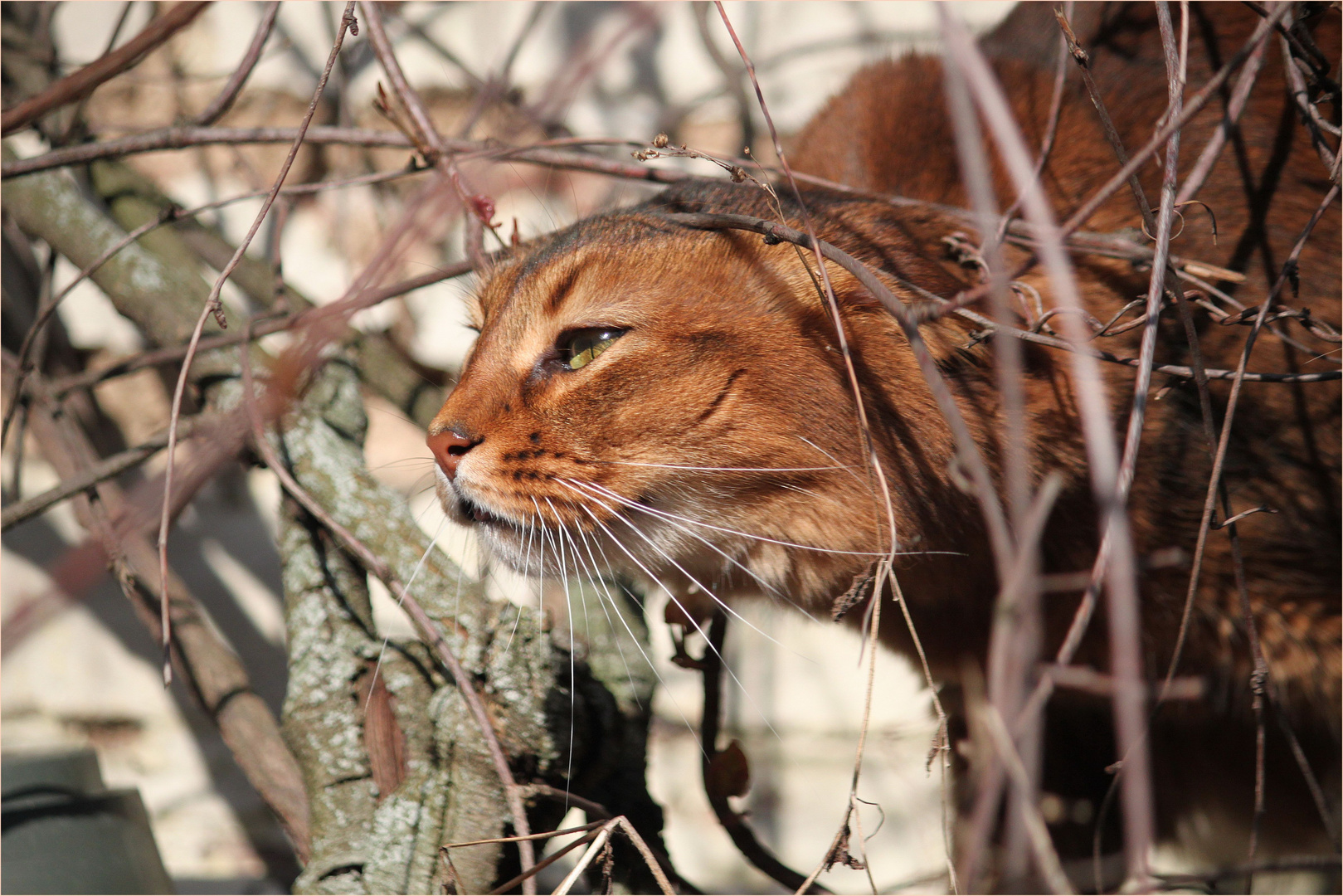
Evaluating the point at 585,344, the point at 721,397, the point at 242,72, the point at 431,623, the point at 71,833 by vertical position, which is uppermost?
the point at 242,72

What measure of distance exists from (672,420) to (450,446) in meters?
0.30

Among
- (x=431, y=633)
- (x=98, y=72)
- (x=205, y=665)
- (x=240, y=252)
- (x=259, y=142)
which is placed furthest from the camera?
(x=205, y=665)

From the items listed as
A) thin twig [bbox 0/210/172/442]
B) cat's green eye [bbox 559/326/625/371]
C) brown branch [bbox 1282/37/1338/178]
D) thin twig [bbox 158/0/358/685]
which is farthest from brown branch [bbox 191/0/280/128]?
brown branch [bbox 1282/37/1338/178]

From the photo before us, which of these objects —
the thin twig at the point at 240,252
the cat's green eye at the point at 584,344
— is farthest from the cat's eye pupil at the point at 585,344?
the thin twig at the point at 240,252

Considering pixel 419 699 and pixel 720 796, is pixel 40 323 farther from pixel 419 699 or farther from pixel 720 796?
pixel 720 796

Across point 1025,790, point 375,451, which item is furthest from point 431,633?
point 375,451

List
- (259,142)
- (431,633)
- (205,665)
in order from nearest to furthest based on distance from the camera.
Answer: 1. (431,633)
2. (259,142)
3. (205,665)

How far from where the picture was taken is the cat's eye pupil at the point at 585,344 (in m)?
1.35

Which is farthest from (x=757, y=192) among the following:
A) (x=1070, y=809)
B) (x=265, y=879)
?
(x=265, y=879)

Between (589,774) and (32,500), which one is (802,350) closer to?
(589,774)

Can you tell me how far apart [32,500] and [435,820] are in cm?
88

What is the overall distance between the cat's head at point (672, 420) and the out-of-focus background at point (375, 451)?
0.95 m

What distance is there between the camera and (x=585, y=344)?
1.39 m

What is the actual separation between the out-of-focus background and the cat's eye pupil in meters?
0.99
